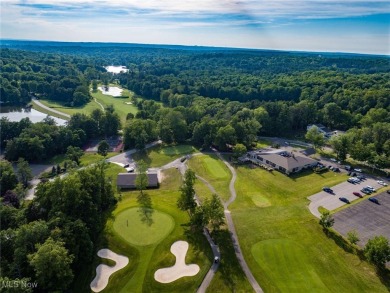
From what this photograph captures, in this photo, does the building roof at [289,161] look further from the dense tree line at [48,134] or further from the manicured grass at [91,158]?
the dense tree line at [48,134]

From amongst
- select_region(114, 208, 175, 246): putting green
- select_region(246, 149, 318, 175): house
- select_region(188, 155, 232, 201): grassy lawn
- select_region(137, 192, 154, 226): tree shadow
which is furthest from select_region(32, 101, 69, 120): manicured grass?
select_region(246, 149, 318, 175): house

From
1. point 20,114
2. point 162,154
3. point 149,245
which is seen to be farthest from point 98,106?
point 149,245

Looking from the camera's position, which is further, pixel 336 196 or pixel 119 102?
pixel 119 102

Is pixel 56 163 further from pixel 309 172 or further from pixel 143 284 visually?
pixel 309 172

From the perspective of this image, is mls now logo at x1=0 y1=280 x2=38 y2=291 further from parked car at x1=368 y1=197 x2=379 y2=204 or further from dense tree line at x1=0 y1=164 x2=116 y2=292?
parked car at x1=368 y1=197 x2=379 y2=204

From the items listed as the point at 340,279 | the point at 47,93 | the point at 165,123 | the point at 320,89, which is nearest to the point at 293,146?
the point at 165,123

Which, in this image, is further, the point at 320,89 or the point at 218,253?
the point at 320,89

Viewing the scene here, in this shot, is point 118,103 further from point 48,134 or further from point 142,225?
point 142,225

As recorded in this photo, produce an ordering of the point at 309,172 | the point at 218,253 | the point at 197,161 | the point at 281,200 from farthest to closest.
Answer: the point at 197,161, the point at 309,172, the point at 281,200, the point at 218,253

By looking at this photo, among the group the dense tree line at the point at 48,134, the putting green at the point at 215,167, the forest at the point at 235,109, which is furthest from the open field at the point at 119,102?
the putting green at the point at 215,167
